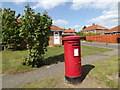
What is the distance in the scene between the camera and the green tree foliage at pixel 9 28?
40.1ft

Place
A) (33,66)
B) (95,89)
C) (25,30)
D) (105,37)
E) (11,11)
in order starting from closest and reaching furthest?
(95,89)
(25,30)
(33,66)
(11,11)
(105,37)

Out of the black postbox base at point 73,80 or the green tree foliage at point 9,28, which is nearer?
the black postbox base at point 73,80

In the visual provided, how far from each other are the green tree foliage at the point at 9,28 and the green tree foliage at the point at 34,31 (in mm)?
8006

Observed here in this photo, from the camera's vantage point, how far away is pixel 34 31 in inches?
210

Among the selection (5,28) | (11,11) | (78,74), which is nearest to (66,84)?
(78,74)

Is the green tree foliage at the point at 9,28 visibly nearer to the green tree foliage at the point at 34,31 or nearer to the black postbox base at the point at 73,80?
the green tree foliage at the point at 34,31

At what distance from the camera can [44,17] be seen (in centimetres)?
548

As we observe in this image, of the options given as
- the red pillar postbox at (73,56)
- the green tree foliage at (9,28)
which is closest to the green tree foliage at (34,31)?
the red pillar postbox at (73,56)

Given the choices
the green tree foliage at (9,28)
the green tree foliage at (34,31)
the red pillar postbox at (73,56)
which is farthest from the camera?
the green tree foliage at (9,28)

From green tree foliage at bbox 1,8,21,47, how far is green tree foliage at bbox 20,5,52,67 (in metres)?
8.01

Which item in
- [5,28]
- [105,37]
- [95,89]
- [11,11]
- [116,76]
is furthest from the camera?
[105,37]

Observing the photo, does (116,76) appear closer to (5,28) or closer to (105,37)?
(5,28)

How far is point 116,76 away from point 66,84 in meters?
2.23

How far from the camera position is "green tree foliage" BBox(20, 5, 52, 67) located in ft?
17.2
